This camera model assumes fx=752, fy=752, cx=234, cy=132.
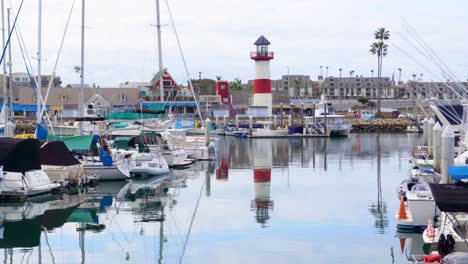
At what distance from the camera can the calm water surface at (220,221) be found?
2280 cm

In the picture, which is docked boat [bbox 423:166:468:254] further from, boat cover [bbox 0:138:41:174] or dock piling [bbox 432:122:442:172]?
boat cover [bbox 0:138:41:174]

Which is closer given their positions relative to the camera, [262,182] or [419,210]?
[419,210]

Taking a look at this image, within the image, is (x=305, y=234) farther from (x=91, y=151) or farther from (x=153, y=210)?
(x=91, y=151)

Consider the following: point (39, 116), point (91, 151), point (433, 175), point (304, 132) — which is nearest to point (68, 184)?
point (91, 151)

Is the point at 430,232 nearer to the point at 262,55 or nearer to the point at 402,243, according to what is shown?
the point at 402,243

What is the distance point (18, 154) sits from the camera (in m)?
31.7

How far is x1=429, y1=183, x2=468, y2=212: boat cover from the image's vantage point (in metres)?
17.2

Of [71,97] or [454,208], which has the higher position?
[71,97]

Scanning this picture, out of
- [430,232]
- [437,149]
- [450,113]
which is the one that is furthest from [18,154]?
[450,113]

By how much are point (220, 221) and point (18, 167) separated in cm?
957

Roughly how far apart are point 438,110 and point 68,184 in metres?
18.7

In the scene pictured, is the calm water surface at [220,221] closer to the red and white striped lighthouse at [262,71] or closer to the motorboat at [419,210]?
the motorboat at [419,210]

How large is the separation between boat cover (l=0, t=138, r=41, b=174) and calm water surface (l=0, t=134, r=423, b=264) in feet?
5.55

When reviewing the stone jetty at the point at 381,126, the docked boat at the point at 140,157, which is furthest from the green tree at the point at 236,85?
the docked boat at the point at 140,157
